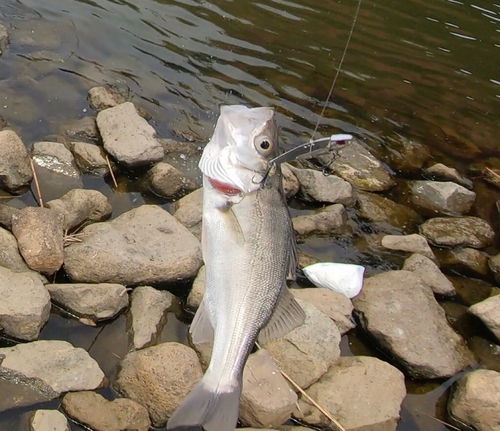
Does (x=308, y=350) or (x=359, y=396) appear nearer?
(x=359, y=396)

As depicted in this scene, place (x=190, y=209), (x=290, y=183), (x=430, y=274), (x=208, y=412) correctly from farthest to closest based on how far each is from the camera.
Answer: (x=290, y=183) < (x=430, y=274) < (x=190, y=209) < (x=208, y=412)

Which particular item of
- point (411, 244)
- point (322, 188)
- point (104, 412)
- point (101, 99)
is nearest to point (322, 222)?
point (322, 188)

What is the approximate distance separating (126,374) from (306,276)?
2.28 metres

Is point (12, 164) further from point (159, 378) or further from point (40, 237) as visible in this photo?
point (159, 378)

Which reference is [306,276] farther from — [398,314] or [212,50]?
[212,50]

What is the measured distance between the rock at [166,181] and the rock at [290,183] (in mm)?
1110

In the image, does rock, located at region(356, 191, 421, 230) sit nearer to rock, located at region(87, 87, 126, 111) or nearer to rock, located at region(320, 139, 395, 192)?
rock, located at region(320, 139, 395, 192)

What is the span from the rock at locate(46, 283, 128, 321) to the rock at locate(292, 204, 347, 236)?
2.34 m

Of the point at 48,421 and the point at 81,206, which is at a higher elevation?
the point at 81,206

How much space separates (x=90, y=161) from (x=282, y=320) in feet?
12.1

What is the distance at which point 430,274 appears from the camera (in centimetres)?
633

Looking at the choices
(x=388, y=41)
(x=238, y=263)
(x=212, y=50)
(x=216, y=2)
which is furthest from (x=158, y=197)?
(x=388, y=41)

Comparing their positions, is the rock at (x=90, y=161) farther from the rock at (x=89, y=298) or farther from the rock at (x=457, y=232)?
the rock at (x=457, y=232)

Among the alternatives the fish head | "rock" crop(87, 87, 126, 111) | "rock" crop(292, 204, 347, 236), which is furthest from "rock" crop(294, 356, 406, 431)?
"rock" crop(87, 87, 126, 111)
